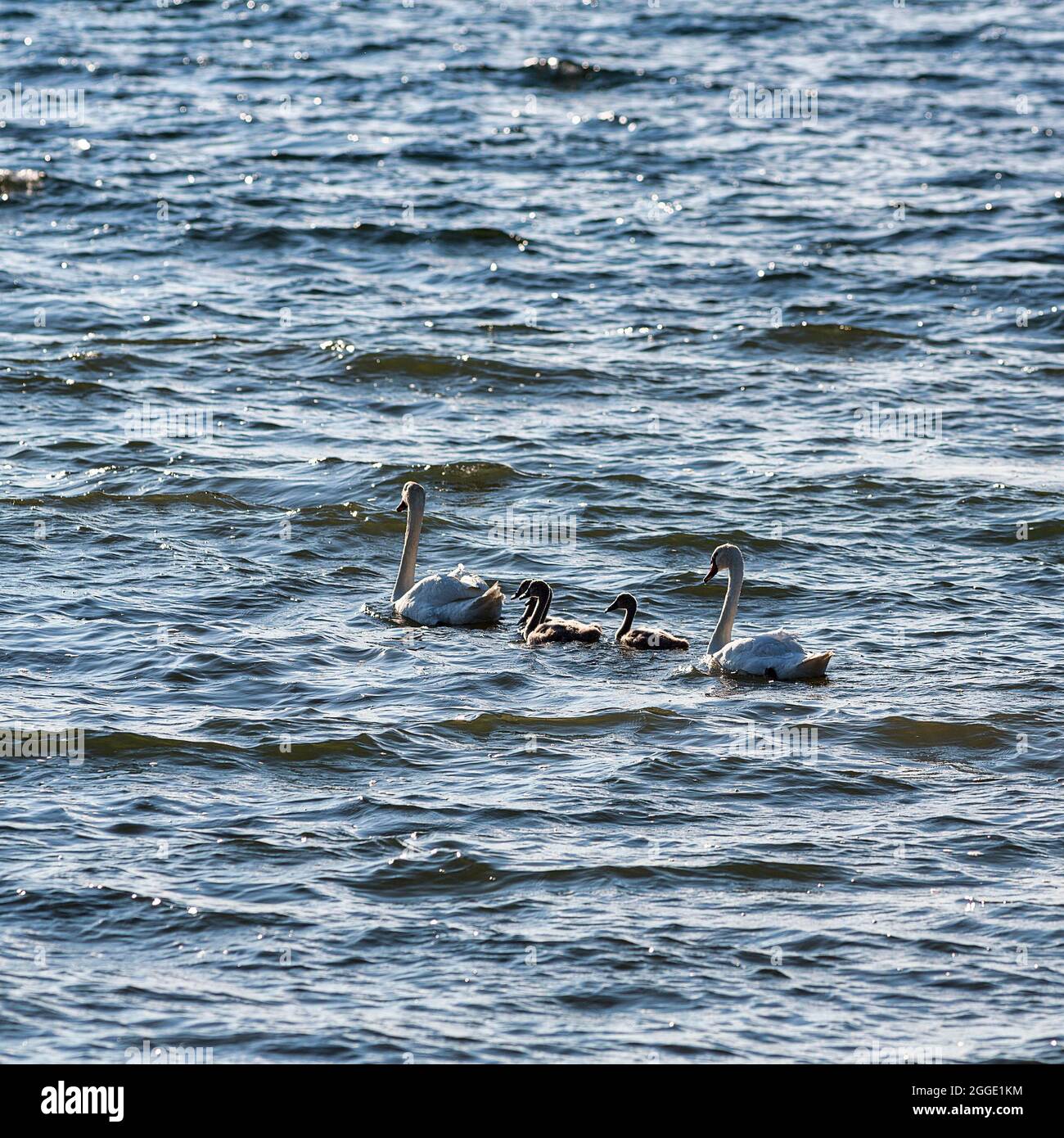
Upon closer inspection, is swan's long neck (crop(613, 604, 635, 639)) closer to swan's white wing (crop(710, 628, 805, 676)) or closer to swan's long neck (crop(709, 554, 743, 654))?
swan's long neck (crop(709, 554, 743, 654))

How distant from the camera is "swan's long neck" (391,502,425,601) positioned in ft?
49.5

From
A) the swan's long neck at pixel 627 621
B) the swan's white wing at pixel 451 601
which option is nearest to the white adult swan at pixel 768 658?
the swan's long neck at pixel 627 621

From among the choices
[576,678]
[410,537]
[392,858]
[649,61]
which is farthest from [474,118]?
[392,858]

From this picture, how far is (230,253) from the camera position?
2503 cm

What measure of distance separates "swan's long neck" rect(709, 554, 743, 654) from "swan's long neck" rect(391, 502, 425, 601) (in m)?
2.53

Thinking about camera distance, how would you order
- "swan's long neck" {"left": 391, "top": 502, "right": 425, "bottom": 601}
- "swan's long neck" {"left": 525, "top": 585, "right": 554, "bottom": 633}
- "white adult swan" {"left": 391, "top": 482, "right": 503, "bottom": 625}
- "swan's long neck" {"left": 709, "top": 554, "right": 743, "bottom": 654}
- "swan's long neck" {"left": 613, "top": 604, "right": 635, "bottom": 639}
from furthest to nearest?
"swan's long neck" {"left": 391, "top": 502, "right": 425, "bottom": 601}, "white adult swan" {"left": 391, "top": 482, "right": 503, "bottom": 625}, "swan's long neck" {"left": 525, "top": 585, "right": 554, "bottom": 633}, "swan's long neck" {"left": 613, "top": 604, "right": 635, "bottom": 639}, "swan's long neck" {"left": 709, "top": 554, "right": 743, "bottom": 654}

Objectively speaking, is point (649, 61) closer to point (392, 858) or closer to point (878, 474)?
point (878, 474)

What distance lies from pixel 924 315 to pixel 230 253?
30.0 feet

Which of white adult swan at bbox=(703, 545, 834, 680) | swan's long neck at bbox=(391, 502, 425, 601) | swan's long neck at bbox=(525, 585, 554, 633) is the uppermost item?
swan's long neck at bbox=(391, 502, 425, 601)

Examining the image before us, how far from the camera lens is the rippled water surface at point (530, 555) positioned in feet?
30.2

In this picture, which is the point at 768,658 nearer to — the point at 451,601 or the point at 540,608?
the point at 540,608

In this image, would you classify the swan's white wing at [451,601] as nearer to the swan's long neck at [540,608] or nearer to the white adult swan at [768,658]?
the swan's long neck at [540,608]

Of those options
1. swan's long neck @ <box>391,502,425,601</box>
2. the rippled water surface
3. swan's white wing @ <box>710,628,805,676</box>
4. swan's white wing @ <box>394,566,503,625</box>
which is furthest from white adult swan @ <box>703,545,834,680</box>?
swan's long neck @ <box>391,502,425,601</box>

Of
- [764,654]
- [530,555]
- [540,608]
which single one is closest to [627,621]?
[540,608]
